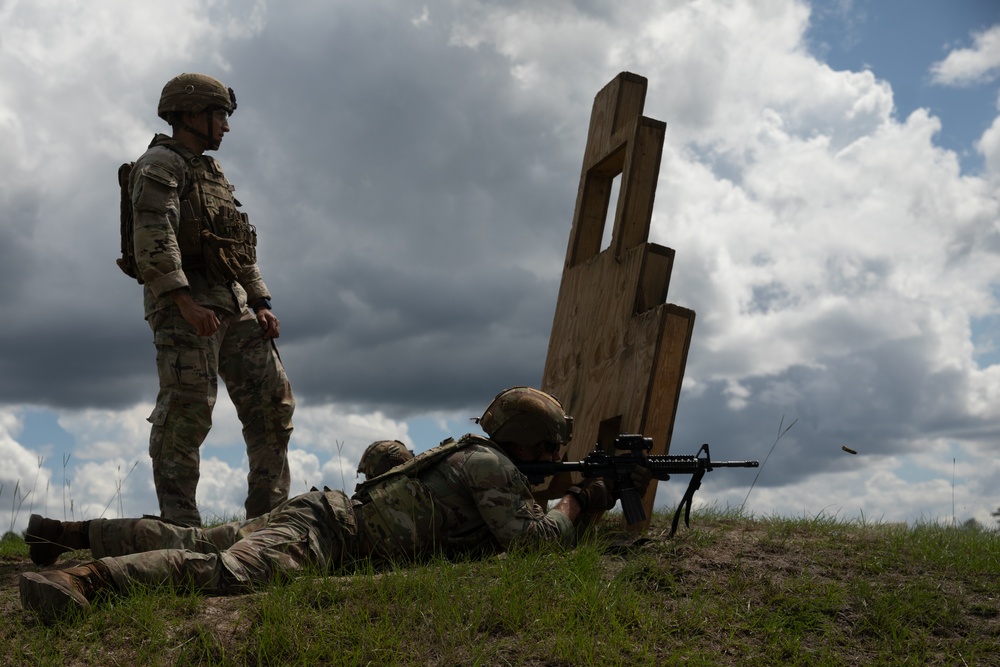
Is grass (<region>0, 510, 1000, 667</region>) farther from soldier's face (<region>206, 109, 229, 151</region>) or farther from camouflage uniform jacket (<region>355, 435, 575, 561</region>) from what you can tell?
soldier's face (<region>206, 109, 229, 151</region>)

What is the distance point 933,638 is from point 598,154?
169 inches

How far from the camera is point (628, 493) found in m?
5.16

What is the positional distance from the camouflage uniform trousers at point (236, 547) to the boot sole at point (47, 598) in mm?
201

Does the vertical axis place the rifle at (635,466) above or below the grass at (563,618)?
above

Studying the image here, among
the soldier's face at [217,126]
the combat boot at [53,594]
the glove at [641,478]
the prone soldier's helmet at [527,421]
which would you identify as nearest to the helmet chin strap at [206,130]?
the soldier's face at [217,126]

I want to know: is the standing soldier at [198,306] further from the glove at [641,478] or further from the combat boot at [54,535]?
the glove at [641,478]

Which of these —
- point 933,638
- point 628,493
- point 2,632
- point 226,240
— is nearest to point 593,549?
point 628,493

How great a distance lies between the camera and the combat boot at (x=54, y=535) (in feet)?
16.9

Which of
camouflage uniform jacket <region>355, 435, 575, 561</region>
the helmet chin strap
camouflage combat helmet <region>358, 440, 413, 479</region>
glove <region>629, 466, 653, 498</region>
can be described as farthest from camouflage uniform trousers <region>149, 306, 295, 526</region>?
glove <region>629, 466, 653, 498</region>

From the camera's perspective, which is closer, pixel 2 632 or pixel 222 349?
pixel 2 632

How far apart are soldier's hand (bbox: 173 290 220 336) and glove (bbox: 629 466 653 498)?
2541mm

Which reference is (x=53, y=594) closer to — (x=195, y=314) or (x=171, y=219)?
(x=195, y=314)

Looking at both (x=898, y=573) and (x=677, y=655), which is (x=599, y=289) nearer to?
(x=898, y=573)

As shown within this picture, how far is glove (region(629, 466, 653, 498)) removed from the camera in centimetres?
518
